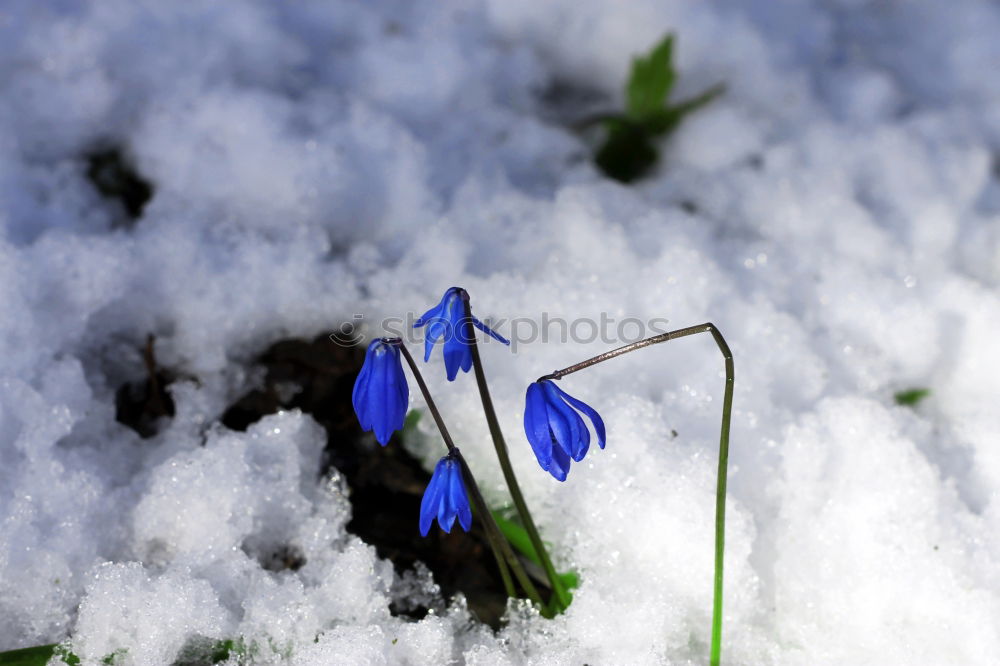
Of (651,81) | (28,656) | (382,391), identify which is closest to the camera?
(382,391)

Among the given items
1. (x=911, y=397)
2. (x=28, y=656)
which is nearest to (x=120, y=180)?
(x=28, y=656)

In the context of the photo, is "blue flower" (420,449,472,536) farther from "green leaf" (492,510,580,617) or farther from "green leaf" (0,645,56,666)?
"green leaf" (0,645,56,666)

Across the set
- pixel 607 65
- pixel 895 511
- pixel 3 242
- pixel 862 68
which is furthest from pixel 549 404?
pixel 862 68

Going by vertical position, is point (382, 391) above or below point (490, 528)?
above

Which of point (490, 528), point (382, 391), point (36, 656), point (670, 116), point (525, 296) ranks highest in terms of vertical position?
point (670, 116)

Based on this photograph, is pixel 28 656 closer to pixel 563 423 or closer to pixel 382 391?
pixel 382 391

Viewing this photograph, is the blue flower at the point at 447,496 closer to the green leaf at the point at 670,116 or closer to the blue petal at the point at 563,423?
the blue petal at the point at 563,423

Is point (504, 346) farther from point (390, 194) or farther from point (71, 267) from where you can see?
point (71, 267)

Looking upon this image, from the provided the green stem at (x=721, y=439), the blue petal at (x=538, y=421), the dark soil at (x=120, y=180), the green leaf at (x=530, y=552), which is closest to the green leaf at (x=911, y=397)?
the green stem at (x=721, y=439)
